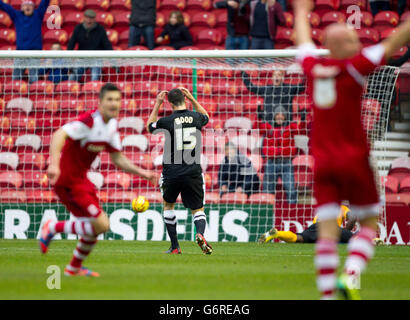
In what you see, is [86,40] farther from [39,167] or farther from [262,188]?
[262,188]

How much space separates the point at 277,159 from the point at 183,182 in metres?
4.40

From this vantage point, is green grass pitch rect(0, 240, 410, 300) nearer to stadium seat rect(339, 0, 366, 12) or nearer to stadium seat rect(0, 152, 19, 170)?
stadium seat rect(0, 152, 19, 170)

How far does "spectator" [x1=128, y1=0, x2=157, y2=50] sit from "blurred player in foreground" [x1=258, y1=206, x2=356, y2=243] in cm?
655

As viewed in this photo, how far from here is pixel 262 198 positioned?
537 inches

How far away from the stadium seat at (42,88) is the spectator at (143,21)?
2.85m

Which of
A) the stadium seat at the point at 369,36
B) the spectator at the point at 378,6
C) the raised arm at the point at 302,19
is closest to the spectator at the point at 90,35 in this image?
the stadium seat at the point at 369,36

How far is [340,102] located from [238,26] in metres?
11.8

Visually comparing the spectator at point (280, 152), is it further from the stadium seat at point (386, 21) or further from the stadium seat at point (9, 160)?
the stadium seat at point (386, 21)

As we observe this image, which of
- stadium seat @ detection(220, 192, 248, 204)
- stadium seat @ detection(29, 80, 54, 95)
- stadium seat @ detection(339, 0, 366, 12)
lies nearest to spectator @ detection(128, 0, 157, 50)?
stadium seat @ detection(29, 80, 54, 95)

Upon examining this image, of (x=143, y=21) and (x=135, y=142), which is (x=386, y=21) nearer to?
(x=143, y=21)

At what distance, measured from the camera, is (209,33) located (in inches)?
719

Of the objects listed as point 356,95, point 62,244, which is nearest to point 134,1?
point 62,244

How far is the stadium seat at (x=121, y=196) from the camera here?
13731 millimetres

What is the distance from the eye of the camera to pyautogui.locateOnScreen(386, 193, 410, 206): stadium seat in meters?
13.7
